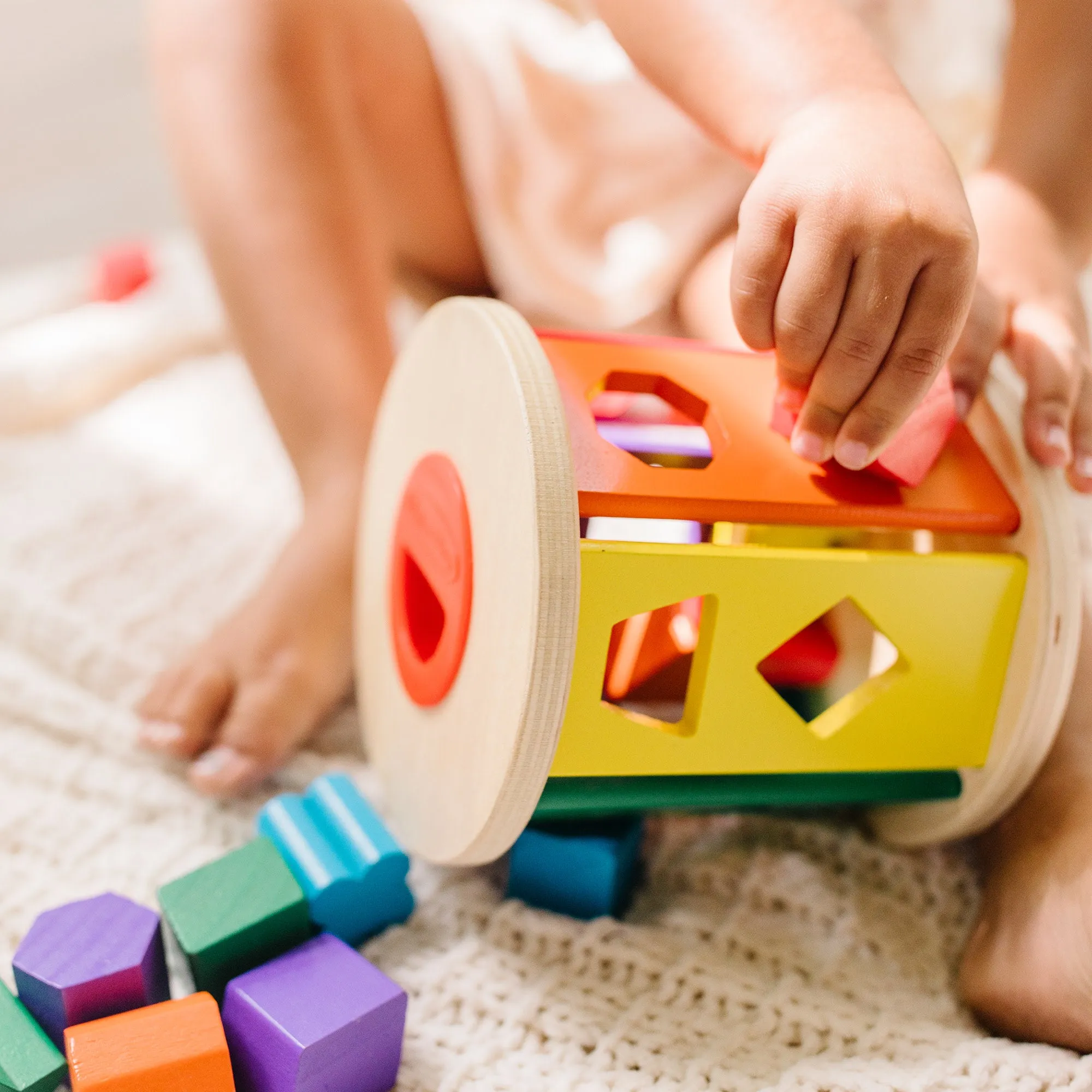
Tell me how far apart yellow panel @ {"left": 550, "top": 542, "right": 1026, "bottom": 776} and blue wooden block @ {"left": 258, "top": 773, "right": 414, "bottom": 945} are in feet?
0.38

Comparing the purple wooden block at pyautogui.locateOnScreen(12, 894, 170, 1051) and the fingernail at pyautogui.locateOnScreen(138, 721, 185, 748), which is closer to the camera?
the purple wooden block at pyautogui.locateOnScreen(12, 894, 170, 1051)

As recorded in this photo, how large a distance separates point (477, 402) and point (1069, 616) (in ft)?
0.95

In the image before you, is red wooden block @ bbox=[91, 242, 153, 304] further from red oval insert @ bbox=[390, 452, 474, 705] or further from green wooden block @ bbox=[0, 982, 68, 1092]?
green wooden block @ bbox=[0, 982, 68, 1092]

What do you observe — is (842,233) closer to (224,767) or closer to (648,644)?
(648,644)

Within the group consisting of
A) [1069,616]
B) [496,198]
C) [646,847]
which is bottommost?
[646,847]

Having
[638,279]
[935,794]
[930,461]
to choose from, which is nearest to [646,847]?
[935,794]

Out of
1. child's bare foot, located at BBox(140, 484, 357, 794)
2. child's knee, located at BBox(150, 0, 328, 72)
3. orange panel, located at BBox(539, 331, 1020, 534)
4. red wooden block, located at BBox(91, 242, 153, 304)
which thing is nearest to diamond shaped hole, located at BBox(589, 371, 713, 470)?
orange panel, located at BBox(539, 331, 1020, 534)

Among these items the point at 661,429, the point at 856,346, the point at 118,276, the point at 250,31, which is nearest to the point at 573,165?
the point at 250,31

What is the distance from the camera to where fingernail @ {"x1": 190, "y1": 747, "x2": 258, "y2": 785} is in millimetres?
627

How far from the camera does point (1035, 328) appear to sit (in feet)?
1.87

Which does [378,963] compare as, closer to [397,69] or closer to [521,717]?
[521,717]

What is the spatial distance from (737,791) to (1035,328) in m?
0.30

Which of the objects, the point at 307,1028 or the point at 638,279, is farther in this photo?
the point at 638,279

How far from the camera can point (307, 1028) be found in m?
0.42
